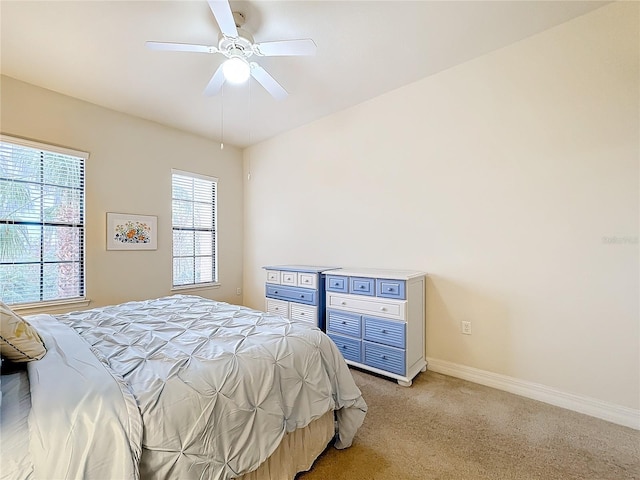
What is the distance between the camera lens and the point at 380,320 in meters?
2.62

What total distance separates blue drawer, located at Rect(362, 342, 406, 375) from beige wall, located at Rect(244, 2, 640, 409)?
541mm

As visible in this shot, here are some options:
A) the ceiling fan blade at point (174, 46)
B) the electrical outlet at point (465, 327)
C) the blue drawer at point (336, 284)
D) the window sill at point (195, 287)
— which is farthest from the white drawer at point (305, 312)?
the ceiling fan blade at point (174, 46)

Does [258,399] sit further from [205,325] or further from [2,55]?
[2,55]

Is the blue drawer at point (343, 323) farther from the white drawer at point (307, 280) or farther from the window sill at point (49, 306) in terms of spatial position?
the window sill at point (49, 306)

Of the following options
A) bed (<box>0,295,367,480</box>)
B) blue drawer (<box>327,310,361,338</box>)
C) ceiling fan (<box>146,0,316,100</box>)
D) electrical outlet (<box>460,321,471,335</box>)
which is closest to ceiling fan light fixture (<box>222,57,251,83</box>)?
ceiling fan (<box>146,0,316,100</box>)

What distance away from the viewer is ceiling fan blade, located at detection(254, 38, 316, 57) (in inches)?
74.1

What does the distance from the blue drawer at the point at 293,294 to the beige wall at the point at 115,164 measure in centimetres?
138

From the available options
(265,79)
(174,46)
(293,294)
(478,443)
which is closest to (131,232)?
(293,294)

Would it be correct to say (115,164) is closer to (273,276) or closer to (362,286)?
(273,276)

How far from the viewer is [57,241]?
3.09 m

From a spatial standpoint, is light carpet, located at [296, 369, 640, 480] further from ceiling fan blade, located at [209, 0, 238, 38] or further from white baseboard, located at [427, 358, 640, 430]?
ceiling fan blade, located at [209, 0, 238, 38]

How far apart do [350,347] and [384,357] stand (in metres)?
0.37

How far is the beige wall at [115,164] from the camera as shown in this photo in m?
2.92

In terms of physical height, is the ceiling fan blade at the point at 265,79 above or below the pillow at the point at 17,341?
above
